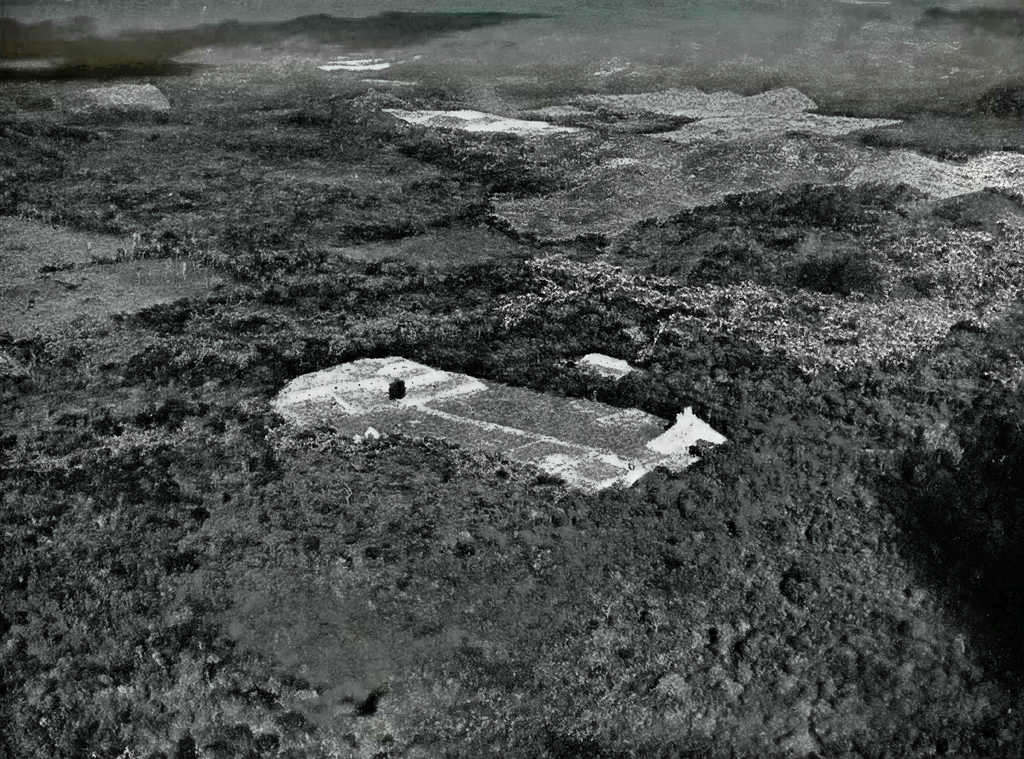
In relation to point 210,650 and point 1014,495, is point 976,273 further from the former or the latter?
point 210,650

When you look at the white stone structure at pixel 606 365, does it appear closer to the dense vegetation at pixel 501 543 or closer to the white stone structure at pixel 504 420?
the dense vegetation at pixel 501 543

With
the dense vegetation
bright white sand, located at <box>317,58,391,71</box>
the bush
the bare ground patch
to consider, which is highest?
bright white sand, located at <box>317,58,391,71</box>

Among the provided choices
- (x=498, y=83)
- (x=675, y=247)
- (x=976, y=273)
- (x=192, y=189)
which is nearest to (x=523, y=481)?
(x=675, y=247)

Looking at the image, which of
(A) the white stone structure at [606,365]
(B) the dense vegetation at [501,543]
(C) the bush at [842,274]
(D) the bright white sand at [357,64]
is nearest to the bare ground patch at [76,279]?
(B) the dense vegetation at [501,543]

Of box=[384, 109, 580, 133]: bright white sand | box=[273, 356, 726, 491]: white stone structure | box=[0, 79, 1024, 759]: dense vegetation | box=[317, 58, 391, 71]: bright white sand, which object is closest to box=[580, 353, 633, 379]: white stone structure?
box=[0, 79, 1024, 759]: dense vegetation

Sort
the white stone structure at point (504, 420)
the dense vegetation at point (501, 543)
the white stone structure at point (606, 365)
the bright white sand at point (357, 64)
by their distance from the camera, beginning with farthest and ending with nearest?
1. the bright white sand at point (357, 64)
2. the white stone structure at point (606, 365)
3. the white stone structure at point (504, 420)
4. the dense vegetation at point (501, 543)

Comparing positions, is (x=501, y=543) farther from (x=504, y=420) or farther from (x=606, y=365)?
(x=606, y=365)

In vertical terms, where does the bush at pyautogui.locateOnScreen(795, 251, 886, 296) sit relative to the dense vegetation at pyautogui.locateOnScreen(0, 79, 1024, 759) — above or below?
above

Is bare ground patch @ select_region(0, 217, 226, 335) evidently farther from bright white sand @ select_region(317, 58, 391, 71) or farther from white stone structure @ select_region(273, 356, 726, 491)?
bright white sand @ select_region(317, 58, 391, 71)
